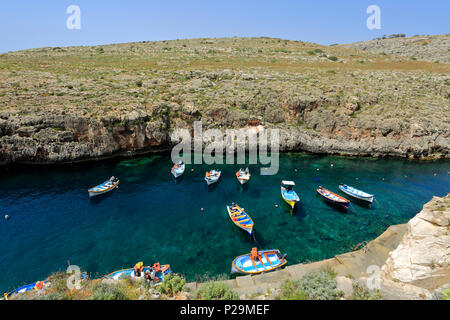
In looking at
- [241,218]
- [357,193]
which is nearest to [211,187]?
[241,218]

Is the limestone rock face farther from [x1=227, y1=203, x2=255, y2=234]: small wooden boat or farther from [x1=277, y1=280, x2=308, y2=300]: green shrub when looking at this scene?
[x1=227, y1=203, x2=255, y2=234]: small wooden boat

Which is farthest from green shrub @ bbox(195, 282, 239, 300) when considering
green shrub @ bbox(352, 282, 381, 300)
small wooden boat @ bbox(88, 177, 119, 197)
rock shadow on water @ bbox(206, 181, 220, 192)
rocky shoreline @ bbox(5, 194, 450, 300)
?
small wooden boat @ bbox(88, 177, 119, 197)

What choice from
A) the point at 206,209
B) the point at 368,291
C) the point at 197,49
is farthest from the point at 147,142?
the point at 197,49

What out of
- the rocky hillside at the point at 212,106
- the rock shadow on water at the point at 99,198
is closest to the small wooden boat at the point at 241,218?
the rock shadow on water at the point at 99,198

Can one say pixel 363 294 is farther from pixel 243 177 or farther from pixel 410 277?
pixel 243 177

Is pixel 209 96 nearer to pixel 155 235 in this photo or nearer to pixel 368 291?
pixel 155 235

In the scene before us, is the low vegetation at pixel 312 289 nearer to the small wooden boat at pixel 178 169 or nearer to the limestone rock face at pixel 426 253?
the limestone rock face at pixel 426 253
